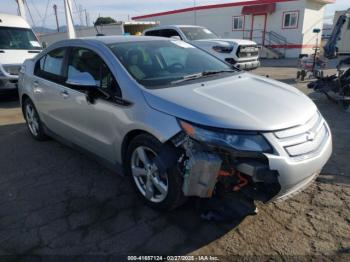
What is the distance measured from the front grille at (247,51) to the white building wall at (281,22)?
42.4 ft

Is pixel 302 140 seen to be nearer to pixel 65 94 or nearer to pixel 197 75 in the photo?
pixel 197 75

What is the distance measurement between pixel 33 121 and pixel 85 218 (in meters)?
2.80

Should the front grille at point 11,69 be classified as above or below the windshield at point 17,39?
below

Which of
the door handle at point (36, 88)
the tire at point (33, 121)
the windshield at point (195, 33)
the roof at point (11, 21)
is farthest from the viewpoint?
the windshield at point (195, 33)

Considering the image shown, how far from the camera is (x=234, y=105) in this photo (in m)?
2.62

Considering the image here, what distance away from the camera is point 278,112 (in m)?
2.58

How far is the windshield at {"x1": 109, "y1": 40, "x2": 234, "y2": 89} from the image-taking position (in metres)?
3.15

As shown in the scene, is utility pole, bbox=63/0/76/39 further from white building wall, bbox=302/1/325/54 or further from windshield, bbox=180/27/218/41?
white building wall, bbox=302/1/325/54

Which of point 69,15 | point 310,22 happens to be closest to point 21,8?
point 69,15

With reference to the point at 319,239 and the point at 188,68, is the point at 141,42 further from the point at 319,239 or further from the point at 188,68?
the point at 319,239

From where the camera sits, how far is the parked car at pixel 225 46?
1052cm

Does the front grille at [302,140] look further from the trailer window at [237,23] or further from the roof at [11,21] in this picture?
the trailer window at [237,23]

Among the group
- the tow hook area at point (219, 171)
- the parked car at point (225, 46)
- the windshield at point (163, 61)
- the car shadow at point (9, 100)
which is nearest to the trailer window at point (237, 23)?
the parked car at point (225, 46)

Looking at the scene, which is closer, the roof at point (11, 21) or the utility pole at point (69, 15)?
the roof at point (11, 21)
